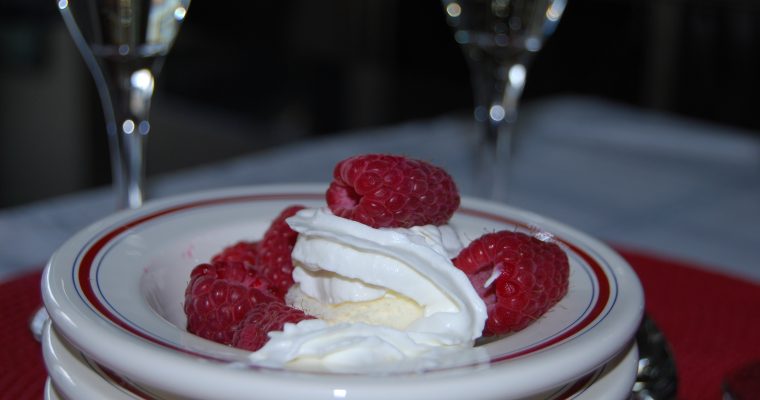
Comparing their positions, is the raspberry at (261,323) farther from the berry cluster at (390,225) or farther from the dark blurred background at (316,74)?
the dark blurred background at (316,74)

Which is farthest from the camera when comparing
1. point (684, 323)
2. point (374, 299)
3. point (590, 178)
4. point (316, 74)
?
point (316, 74)

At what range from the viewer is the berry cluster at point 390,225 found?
432 mm

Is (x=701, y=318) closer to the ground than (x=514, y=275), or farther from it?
closer to the ground

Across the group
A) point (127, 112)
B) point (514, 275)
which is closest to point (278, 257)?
point (514, 275)

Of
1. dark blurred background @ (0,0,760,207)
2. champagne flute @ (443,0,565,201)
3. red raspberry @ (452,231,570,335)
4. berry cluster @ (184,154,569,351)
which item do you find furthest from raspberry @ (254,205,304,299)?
dark blurred background @ (0,0,760,207)

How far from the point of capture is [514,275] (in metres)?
0.44

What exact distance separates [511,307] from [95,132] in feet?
5.95

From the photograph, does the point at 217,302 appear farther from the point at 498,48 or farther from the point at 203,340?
the point at 498,48

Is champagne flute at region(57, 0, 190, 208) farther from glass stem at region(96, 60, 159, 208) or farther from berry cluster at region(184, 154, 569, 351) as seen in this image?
berry cluster at region(184, 154, 569, 351)

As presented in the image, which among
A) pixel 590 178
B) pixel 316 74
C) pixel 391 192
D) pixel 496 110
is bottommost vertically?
pixel 316 74

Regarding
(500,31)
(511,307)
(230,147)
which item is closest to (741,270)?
(500,31)

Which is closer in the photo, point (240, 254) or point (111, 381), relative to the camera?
point (111, 381)

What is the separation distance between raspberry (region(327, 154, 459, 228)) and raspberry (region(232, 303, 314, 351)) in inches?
3.0

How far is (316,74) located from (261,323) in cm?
237
